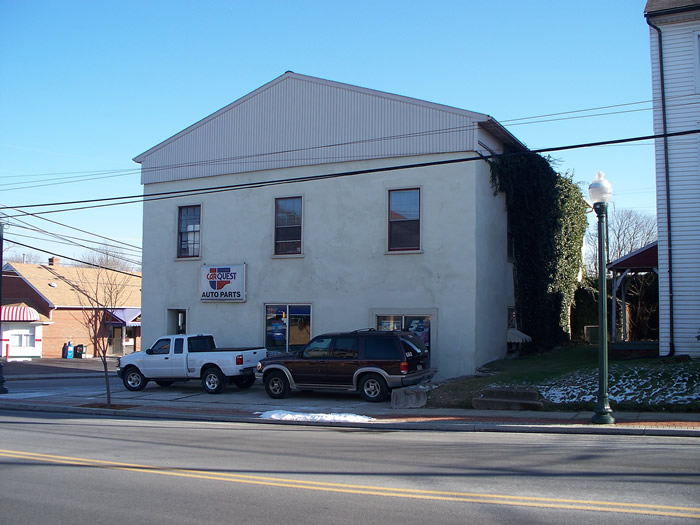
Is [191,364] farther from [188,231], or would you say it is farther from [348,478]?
[348,478]

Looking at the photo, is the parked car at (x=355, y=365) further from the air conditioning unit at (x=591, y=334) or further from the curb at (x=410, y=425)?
the air conditioning unit at (x=591, y=334)

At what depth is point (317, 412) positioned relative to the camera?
14977 millimetres

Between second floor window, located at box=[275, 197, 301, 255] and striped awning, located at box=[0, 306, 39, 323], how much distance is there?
83.7 ft

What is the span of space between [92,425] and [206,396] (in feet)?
16.1

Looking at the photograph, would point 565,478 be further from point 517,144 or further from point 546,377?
point 517,144

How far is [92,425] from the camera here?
13984 millimetres

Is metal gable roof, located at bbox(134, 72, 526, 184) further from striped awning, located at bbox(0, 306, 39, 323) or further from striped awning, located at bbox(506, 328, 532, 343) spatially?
striped awning, located at bbox(0, 306, 39, 323)

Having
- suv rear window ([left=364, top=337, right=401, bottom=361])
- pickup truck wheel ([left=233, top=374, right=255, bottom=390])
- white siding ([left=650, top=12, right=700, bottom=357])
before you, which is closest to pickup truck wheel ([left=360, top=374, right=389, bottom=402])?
suv rear window ([left=364, top=337, right=401, bottom=361])

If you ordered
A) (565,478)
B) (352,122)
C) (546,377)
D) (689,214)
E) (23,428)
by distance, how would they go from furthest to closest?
(352,122)
(689,214)
(546,377)
(23,428)
(565,478)

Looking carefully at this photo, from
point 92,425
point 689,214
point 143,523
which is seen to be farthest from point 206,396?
point 689,214

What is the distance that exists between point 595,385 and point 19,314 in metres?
36.7

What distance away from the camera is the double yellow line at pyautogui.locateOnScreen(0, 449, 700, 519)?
6297 millimetres

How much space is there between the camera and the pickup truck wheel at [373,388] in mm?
15945

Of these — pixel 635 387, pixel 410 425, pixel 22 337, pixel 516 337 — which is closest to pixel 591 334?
pixel 516 337
